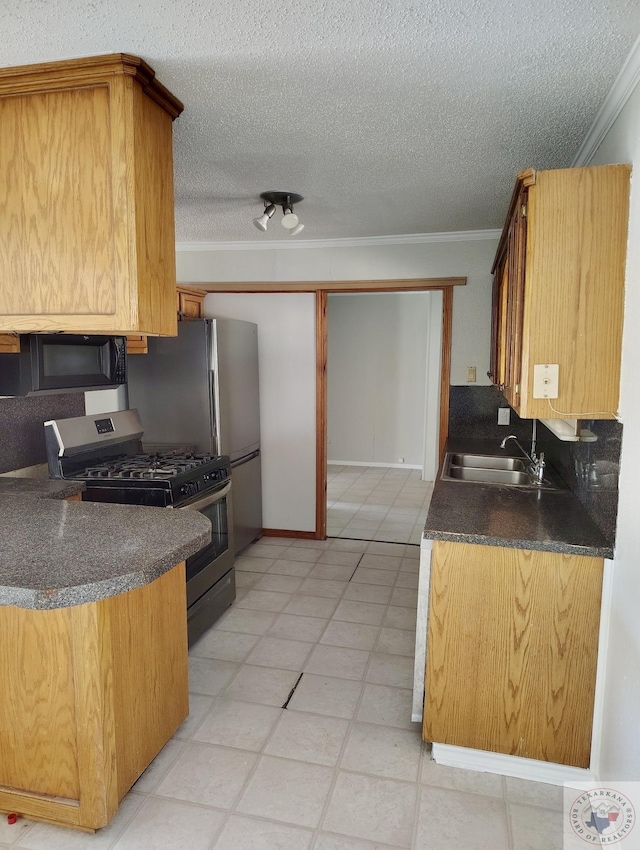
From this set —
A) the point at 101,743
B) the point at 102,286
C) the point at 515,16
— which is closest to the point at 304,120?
the point at 515,16

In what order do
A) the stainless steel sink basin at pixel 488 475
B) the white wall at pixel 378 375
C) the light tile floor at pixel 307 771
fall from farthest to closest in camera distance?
the white wall at pixel 378 375, the stainless steel sink basin at pixel 488 475, the light tile floor at pixel 307 771

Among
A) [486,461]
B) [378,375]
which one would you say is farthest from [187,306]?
[378,375]

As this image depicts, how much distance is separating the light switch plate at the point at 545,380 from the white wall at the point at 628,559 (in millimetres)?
190

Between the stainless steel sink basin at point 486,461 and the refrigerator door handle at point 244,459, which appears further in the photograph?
the refrigerator door handle at point 244,459

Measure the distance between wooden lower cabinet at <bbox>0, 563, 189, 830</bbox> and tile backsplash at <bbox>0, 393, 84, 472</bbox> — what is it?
1.26 metres

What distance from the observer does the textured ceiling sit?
55.4 inches

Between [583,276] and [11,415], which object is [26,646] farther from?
[583,276]

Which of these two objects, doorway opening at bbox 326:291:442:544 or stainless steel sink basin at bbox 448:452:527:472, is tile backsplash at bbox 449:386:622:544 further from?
doorway opening at bbox 326:291:442:544

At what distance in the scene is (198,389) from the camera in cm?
354

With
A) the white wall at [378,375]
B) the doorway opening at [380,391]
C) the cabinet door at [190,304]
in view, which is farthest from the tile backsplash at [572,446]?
the white wall at [378,375]

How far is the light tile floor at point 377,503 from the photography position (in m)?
4.59

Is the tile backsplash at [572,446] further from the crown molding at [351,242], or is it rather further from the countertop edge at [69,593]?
the countertop edge at [69,593]

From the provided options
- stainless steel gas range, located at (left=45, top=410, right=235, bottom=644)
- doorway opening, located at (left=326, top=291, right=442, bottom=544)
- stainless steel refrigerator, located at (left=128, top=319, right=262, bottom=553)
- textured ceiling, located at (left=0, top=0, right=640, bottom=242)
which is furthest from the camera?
doorway opening, located at (left=326, top=291, right=442, bottom=544)

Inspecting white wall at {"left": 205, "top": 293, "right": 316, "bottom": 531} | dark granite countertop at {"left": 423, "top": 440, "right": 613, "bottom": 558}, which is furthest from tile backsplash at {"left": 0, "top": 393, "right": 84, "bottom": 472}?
dark granite countertop at {"left": 423, "top": 440, "right": 613, "bottom": 558}
